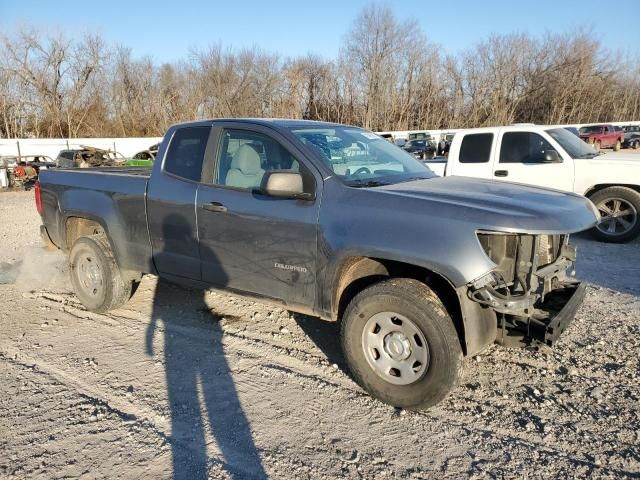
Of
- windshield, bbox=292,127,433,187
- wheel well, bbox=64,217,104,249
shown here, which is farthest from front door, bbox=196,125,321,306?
wheel well, bbox=64,217,104,249

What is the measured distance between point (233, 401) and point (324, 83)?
48.5 meters

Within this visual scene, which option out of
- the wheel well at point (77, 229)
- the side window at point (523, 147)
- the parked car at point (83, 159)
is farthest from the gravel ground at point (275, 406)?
the parked car at point (83, 159)

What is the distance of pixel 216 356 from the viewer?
4129 mm

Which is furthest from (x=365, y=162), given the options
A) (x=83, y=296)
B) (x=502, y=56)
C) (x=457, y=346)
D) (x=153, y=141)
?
(x=502, y=56)

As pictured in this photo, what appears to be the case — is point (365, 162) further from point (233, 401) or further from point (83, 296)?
point (83, 296)

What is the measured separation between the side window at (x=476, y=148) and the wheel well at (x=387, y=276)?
5.83 metres

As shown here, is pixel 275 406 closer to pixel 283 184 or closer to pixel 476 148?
pixel 283 184

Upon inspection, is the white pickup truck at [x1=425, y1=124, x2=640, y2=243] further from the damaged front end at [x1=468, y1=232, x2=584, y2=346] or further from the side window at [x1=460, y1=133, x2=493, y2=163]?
the damaged front end at [x1=468, y1=232, x2=584, y2=346]

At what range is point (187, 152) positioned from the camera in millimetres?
4340

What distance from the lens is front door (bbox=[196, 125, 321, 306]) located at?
11.7 ft

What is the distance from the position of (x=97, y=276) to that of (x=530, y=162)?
693 centimetres

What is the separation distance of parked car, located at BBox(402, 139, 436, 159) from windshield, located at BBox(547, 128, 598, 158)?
665 inches

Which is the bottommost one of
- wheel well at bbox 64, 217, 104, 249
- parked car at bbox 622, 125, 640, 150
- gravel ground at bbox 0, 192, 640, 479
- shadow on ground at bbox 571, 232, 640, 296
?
gravel ground at bbox 0, 192, 640, 479

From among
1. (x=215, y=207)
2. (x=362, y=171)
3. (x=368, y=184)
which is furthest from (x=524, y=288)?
(x=215, y=207)
